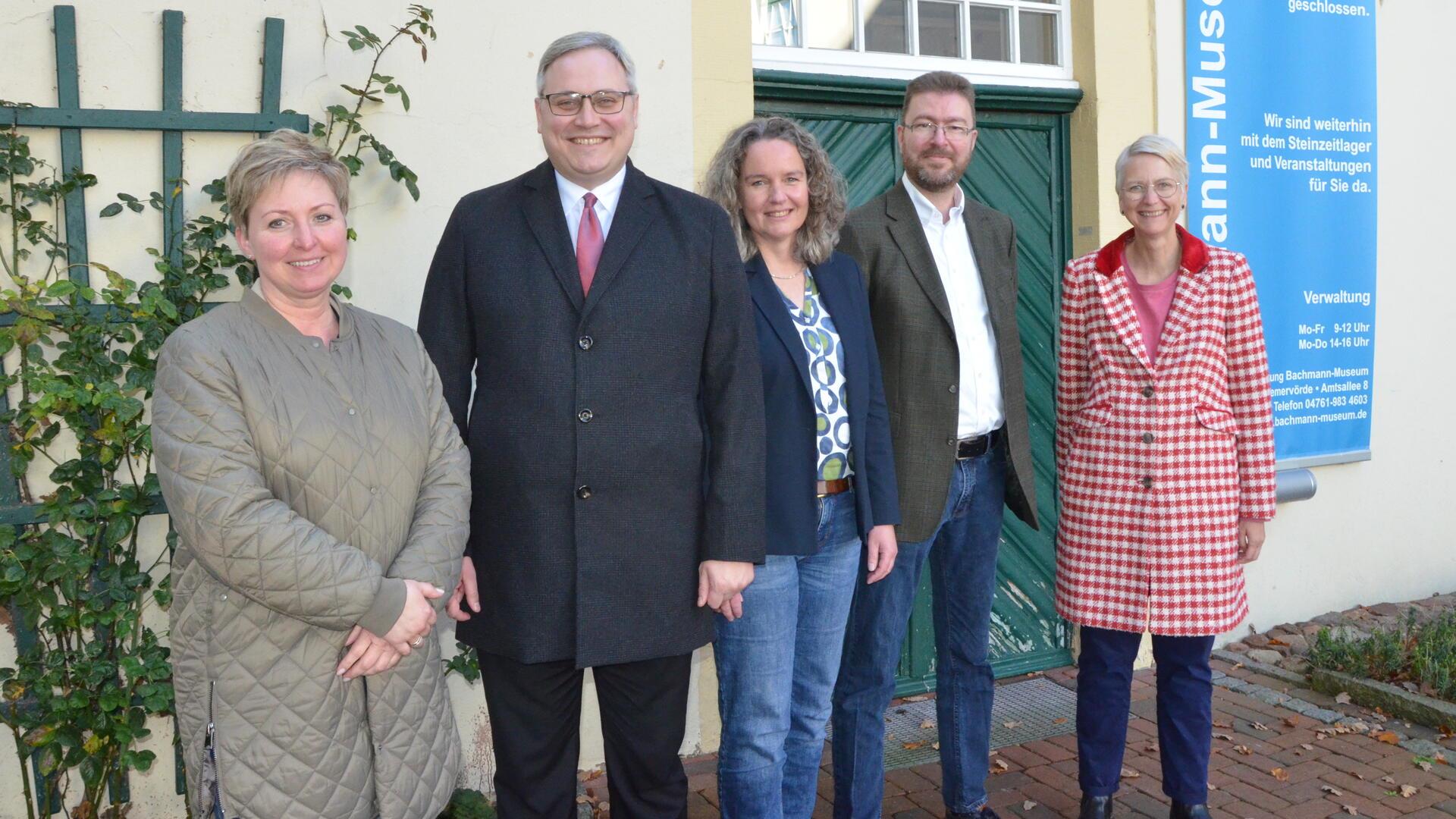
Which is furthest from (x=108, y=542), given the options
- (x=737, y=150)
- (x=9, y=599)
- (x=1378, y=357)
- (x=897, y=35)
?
(x=1378, y=357)

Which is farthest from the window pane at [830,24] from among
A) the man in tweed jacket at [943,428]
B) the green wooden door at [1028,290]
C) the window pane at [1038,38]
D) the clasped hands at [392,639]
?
the clasped hands at [392,639]

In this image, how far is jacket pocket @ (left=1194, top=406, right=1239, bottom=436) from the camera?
11.3 ft

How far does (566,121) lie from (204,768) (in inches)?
58.0

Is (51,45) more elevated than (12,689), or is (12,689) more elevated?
(51,45)

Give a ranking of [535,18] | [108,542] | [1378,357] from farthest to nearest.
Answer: [1378,357] → [535,18] → [108,542]

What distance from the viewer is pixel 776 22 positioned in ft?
15.9

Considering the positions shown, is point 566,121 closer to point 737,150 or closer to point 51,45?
point 737,150

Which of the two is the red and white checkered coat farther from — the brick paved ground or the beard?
the brick paved ground

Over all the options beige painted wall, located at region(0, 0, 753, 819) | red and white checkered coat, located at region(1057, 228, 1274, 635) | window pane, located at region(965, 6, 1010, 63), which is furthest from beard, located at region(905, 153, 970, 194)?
window pane, located at region(965, 6, 1010, 63)

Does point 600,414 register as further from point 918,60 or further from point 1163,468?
point 918,60

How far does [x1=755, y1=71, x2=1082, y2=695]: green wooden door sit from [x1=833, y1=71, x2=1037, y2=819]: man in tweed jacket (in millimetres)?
1377

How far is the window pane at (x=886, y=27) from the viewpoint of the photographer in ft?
16.4

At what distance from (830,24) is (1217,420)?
94.1 inches

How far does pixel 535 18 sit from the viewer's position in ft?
13.1
